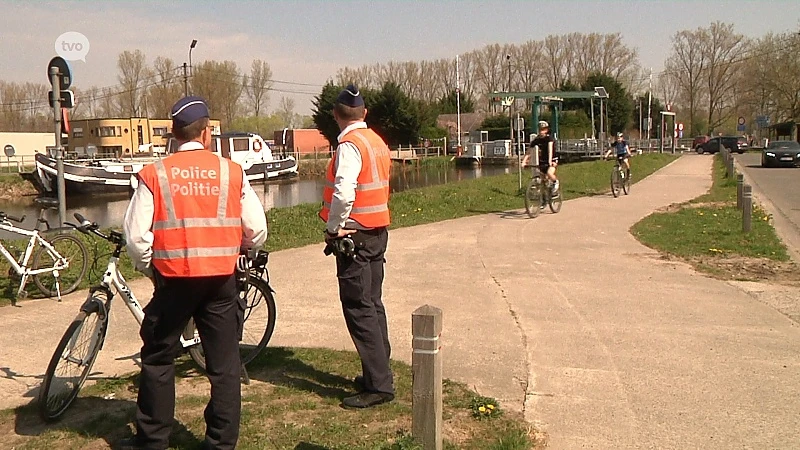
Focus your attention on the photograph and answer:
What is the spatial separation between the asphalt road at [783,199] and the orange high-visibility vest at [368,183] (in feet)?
26.3

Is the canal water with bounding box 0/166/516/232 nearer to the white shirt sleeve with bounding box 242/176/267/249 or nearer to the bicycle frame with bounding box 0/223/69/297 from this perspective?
the bicycle frame with bounding box 0/223/69/297

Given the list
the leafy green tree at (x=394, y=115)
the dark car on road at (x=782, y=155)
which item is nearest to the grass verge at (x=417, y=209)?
the dark car on road at (x=782, y=155)

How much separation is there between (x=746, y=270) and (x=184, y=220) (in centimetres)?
769

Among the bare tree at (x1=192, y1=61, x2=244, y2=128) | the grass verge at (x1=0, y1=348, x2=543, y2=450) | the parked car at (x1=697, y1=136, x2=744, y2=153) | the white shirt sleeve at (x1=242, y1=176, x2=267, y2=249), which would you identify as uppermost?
the bare tree at (x1=192, y1=61, x2=244, y2=128)

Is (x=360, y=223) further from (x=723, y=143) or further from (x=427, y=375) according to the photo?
(x=723, y=143)

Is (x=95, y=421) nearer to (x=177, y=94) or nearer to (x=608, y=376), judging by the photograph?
(x=608, y=376)

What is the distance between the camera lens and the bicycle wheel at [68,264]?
761 cm

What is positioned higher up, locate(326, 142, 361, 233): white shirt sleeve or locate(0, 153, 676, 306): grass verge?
locate(326, 142, 361, 233): white shirt sleeve

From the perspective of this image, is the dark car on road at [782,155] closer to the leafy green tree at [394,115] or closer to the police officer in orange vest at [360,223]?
the leafy green tree at [394,115]

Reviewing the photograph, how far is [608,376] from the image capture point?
5.14 m

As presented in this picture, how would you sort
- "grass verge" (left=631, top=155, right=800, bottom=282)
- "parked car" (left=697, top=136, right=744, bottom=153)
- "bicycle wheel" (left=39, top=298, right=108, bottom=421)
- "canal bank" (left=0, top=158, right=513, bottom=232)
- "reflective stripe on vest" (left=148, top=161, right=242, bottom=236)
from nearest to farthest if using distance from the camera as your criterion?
"reflective stripe on vest" (left=148, top=161, right=242, bottom=236), "bicycle wheel" (left=39, top=298, right=108, bottom=421), "grass verge" (left=631, top=155, right=800, bottom=282), "canal bank" (left=0, top=158, right=513, bottom=232), "parked car" (left=697, top=136, right=744, bottom=153)

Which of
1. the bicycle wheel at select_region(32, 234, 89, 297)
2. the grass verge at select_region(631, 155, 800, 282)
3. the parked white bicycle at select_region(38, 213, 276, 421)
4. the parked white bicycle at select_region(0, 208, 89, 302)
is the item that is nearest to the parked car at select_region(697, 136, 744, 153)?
the grass verge at select_region(631, 155, 800, 282)

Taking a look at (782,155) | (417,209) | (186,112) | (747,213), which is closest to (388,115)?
(782,155)

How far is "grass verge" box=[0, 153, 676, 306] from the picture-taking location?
28.9 feet
